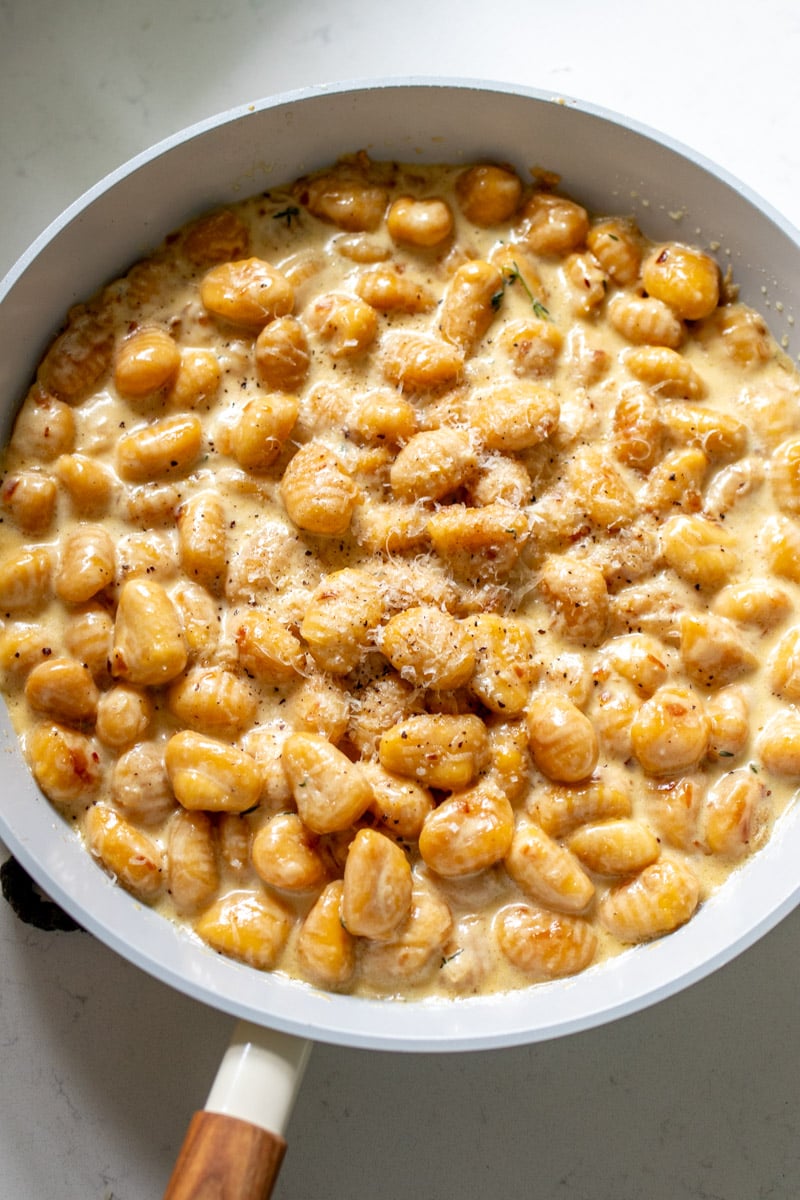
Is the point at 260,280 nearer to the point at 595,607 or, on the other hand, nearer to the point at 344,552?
the point at 344,552

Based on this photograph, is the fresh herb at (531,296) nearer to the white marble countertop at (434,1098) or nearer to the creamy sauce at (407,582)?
the creamy sauce at (407,582)

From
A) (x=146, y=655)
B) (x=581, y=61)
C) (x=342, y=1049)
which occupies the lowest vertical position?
(x=342, y=1049)

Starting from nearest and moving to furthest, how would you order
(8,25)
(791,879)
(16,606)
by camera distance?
(791,879)
(16,606)
(8,25)

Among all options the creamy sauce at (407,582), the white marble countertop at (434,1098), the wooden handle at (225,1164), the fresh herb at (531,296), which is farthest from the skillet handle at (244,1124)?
the fresh herb at (531,296)

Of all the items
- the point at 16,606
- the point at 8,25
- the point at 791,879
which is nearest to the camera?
the point at 791,879

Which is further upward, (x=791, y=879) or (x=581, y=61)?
(x=581, y=61)

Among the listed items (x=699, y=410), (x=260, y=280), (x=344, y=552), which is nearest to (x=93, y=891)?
(x=344, y=552)

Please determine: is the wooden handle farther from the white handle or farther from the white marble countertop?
the white marble countertop
